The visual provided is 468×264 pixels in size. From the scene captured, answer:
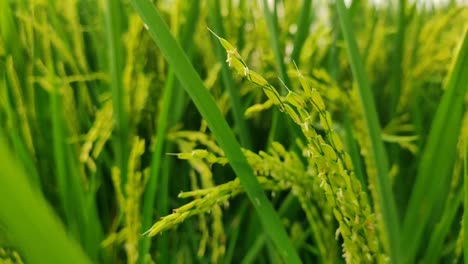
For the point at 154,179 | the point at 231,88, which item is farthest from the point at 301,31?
the point at 154,179

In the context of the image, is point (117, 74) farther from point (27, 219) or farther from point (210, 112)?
point (27, 219)

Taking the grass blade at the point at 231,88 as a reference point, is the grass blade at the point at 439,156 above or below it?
below

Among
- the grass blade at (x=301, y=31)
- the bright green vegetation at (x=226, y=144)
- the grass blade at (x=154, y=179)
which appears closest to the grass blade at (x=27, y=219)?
the bright green vegetation at (x=226, y=144)

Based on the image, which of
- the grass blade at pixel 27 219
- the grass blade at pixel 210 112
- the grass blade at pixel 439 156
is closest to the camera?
the grass blade at pixel 27 219

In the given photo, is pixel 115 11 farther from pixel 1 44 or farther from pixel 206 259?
pixel 206 259

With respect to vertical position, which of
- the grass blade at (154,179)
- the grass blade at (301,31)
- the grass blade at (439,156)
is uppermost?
the grass blade at (301,31)

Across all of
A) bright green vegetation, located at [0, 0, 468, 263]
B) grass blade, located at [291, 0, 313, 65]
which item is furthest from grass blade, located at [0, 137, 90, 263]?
grass blade, located at [291, 0, 313, 65]

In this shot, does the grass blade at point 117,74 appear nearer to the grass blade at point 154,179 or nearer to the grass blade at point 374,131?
the grass blade at point 154,179

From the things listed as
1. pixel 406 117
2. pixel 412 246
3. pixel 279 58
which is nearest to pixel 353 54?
pixel 279 58
